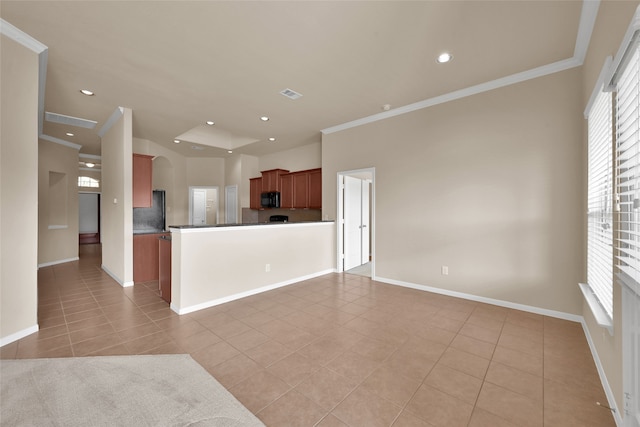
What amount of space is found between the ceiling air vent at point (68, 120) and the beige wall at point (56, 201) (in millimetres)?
1769

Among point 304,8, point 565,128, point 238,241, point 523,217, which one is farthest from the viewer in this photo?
point 238,241

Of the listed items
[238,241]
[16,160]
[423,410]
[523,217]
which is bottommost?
[423,410]

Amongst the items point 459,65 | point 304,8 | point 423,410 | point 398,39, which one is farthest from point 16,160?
point 459,65

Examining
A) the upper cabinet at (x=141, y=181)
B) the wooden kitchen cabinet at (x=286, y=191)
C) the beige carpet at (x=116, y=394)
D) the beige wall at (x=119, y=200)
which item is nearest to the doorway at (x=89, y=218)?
the beige wall at (x=119, y=200)

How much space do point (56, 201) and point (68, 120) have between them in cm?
286

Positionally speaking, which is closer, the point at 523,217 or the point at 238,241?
the point at 523,217

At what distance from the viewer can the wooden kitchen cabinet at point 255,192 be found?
771 centimetres

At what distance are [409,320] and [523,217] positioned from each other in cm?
194

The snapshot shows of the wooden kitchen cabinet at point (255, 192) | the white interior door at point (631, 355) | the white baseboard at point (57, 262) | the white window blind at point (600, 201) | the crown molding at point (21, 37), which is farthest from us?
the wooden kitchen cabinet at point (255, 192)

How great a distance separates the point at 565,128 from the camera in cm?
306

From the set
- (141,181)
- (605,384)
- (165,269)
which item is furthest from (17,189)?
(605,384)

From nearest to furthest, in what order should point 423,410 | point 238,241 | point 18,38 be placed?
point 423,410 < point 18,38 < point 238,241

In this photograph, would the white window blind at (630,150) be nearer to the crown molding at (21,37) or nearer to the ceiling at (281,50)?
the ceiling at (281,50)

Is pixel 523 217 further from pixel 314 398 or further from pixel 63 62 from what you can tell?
pixel 63 62
